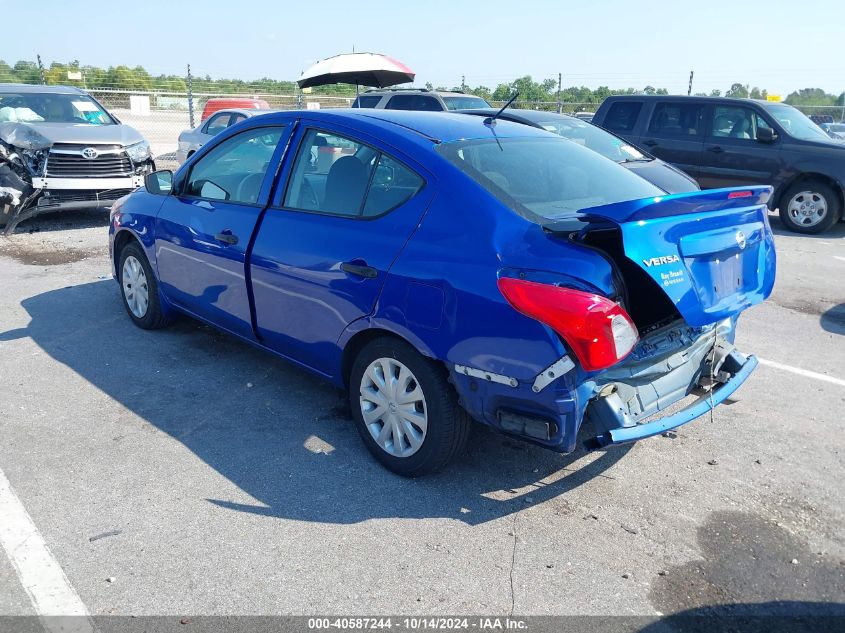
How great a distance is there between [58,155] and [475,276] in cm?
807

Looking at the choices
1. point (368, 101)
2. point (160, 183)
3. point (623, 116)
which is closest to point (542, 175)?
point (160, 183)

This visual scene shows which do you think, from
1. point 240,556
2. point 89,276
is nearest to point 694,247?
point 240,556

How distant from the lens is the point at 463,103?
14.3m

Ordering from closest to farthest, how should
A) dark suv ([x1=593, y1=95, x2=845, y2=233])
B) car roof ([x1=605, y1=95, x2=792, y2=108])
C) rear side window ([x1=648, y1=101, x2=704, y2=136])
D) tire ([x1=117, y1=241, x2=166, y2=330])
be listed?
tire ([x1=117, y1=241, x2=166, y2=330])
dark suv ([x1=593, y1=95, x2=845, y2=233])
car roof ([x1=605, y1=95, x2=792, y2=108])
rear side window ([x1=648, y1=101, x2=704, y2=136])

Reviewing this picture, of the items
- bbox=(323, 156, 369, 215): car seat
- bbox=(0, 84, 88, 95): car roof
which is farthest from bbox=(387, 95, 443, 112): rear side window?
bbox=(323, 156, 369, 215): car seat

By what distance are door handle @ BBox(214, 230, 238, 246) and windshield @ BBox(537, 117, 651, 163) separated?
16.9ft

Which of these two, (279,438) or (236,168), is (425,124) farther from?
(279,438)

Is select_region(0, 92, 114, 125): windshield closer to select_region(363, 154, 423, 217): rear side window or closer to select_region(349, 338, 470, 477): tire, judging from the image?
select_region(363, 154, 423, 217): rear side window

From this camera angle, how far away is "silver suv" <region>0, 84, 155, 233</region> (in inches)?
358

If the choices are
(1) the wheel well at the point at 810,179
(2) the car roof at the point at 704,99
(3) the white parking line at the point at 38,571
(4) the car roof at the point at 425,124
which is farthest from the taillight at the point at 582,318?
(2) the car roof at the point at 704,99

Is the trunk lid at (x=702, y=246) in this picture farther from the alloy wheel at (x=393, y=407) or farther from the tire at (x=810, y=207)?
the tire at (x=810, y=207)

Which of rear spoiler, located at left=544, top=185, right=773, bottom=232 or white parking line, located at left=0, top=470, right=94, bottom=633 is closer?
white parking line, located at left=0, top=470, right=94, bottom=633

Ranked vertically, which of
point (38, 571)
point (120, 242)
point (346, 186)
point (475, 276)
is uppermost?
point (346, 186)

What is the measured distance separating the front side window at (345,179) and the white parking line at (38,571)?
2053 millimetres
